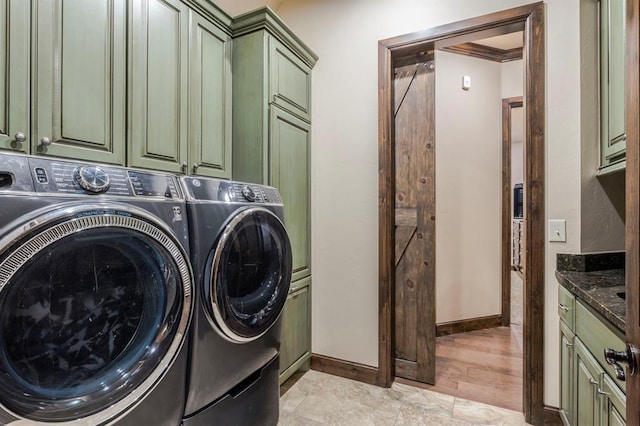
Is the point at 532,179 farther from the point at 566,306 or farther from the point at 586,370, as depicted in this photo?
the point at 586,370

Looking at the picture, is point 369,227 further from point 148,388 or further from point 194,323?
point 148,388

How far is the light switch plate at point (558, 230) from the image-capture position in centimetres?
172

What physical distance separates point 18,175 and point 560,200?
7.34ft

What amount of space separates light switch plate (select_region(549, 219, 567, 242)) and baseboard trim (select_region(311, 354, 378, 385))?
137cm

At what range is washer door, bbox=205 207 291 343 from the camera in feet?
4.00

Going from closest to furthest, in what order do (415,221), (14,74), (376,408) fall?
1. (14,74)
2. (376,408)
3. (415,221)

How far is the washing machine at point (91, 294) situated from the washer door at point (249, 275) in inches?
5.9

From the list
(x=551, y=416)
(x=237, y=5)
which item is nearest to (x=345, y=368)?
(x=551, y=416)

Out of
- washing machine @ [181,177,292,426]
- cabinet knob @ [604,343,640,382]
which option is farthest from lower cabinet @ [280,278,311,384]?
cabinet knob @ [604,343,640,382]

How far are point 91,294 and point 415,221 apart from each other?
1.91m

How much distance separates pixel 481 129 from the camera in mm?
3232

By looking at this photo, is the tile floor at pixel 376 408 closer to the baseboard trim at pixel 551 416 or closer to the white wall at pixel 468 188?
the baseboard trim at pixel 551 416

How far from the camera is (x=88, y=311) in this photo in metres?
0.89

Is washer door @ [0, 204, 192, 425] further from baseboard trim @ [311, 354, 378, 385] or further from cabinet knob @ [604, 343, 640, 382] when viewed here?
baseboard trim @ [311, 354, 378, 385]
